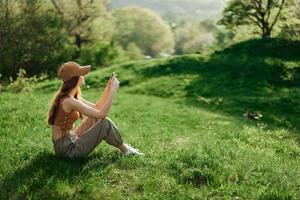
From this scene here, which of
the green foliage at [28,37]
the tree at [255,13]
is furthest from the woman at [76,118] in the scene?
the green foliage at [28,37]

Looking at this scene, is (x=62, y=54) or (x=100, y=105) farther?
(x=62, y=54)

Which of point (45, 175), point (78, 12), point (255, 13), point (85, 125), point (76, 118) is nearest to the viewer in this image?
point (45, 175)

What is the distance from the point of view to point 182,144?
15.6 metres

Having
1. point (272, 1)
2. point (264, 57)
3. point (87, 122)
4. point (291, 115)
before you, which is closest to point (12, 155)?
point (87, 122)

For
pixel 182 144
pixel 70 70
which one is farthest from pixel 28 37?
pixel 70 70

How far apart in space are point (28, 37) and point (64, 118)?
4339 centimetres

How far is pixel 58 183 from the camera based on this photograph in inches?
412

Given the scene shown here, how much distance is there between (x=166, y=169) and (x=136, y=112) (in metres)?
12.5

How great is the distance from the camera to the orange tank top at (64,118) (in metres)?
11.5

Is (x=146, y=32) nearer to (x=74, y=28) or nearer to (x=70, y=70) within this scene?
(x=74, y=28)

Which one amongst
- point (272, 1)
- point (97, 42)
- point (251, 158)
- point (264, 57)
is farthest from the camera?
point (97, 42)

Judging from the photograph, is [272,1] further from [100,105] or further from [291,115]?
[100,105]

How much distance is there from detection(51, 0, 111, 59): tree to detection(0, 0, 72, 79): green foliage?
A: 7293 millimetres

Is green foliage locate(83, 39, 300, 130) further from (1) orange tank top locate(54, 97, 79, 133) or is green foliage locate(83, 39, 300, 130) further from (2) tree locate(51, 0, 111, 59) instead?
(2) tree locate(51, 0, 111, 59)
